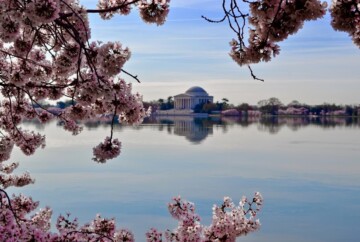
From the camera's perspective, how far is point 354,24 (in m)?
3.37

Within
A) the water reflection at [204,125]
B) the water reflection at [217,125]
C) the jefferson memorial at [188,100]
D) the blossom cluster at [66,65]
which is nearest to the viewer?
the blossom cluster at [66,65]

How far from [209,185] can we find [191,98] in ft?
356

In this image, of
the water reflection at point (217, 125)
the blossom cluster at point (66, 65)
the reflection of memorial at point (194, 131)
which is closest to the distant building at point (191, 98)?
the water reflection at point (217, 125)

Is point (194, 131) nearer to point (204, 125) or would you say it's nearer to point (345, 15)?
point (204, 125)

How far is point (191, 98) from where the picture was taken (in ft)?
422

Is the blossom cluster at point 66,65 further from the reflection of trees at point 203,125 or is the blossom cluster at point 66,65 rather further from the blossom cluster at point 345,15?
the reflection of trees at point 203,125

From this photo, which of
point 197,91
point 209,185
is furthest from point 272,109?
point 209,185

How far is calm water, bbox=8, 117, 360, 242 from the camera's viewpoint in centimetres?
1506

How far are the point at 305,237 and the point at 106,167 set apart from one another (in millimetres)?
13997

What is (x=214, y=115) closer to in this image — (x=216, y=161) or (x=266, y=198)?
(x=216, y=161)

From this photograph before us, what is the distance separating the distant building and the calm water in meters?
94.6

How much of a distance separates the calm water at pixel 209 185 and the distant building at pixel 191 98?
94.6 m

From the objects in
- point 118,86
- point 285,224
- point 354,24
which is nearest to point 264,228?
point 285,224

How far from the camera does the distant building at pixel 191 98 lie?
422ft
